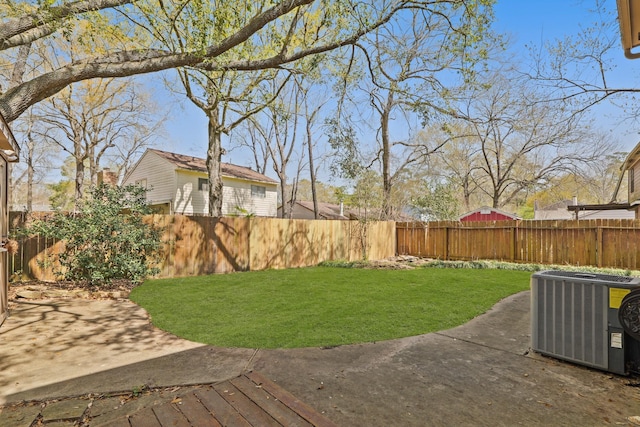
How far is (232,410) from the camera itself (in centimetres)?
208

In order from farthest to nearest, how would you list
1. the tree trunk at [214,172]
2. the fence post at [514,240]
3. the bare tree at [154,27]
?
the tree trunk at [214,172], the fence post at [514,240], the bare tree at [154,27]

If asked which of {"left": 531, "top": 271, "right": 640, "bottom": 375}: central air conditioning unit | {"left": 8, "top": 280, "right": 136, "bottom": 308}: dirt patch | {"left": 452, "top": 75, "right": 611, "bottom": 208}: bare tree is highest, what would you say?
{"left": 452, "top": 75, "right": 611, "bottom": 208}: bare tree

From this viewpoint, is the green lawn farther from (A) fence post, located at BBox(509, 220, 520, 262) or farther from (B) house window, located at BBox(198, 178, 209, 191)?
(B) house window, located at BBox(198, 178, 209, 191)

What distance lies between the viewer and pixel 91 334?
3.78m

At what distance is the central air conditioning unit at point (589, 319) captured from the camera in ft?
8.10

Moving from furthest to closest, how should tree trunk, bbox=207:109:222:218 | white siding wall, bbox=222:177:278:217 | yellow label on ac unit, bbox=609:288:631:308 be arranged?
white siding wall, bbox=222:177:278:217, tree trunk, bbox=207:109:222:218, yellow label on ac unit, bbox=609:288:631:308

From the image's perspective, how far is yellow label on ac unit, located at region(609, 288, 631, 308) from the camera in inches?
97.2

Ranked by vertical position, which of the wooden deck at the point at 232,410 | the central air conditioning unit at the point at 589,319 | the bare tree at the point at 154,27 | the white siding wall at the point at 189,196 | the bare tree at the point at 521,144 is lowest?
the wooden deck at the point at 232,410

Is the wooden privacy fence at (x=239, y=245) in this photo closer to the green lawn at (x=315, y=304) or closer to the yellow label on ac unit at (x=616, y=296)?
the green lawn at (x=315, y=304)

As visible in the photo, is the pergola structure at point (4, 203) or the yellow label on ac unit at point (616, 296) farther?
the pergola structure at point (4, 203)

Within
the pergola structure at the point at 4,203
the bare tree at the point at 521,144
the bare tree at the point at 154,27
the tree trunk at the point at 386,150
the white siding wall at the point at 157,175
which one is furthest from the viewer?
the white siding wall at the point at 157,175

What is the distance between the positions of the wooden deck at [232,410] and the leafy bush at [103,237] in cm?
530

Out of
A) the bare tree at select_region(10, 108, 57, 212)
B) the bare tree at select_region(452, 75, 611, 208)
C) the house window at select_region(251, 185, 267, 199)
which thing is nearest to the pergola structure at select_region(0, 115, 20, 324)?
the bare tree at select_region(452, 75, 611, 208)

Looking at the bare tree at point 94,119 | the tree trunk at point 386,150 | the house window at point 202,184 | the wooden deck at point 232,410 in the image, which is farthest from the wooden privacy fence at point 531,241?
the bare tree at point 94,119
